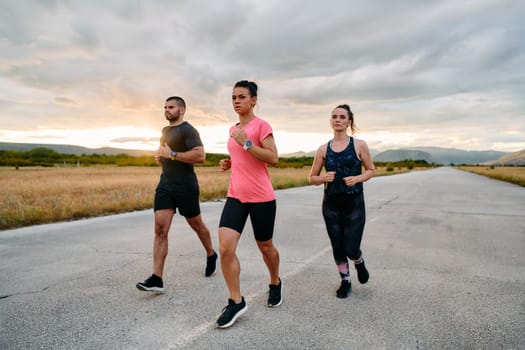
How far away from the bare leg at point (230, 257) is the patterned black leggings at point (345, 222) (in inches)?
45.1

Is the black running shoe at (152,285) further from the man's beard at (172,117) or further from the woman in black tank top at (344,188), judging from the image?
the woman in black tank top at (344,188)

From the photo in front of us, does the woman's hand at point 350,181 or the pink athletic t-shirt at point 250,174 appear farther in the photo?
the woman's hand at point 350,181

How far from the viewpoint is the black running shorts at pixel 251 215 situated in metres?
3.08

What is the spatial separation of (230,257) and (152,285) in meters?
1.13

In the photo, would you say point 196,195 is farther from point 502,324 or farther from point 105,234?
point 105,234

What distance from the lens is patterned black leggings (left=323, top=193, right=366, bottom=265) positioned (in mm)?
3619

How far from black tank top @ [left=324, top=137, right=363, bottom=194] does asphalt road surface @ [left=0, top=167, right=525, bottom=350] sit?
3.76 feet

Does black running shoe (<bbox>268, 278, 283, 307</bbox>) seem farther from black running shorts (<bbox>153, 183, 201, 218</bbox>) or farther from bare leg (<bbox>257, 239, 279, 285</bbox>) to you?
black running shorts (<bbox>153, 183, 201, 218</bbox>)

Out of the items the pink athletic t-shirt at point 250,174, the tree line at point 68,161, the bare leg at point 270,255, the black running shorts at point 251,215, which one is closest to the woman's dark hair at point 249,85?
Answer: the pink athletic t-shirt at point 250,174

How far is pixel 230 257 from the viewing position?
302 centimetres

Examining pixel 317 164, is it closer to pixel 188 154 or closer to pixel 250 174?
pixel 250 174

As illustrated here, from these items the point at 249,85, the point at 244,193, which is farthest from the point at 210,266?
the point at 249,85

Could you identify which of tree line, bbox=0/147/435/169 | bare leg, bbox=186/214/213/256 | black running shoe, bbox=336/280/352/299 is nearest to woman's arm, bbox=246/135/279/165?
bare leg, bbox=186/214/213/256

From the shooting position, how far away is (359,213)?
3.64 meters
